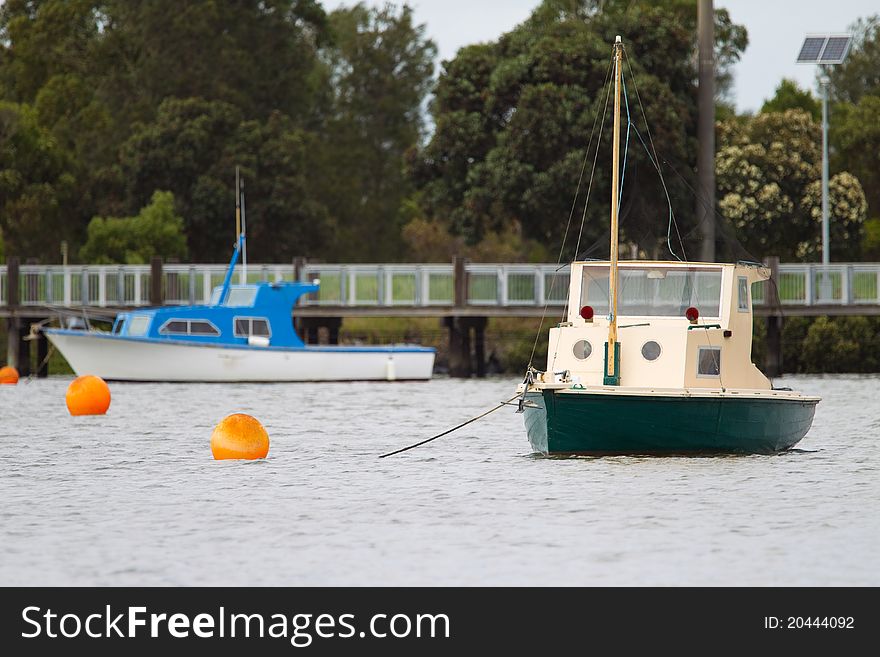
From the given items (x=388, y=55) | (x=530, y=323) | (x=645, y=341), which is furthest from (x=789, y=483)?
(x=388, y=55)

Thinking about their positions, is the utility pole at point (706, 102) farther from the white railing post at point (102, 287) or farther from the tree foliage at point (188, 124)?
the tree foliage at point (188, 124)

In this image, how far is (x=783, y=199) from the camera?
60.7 meters

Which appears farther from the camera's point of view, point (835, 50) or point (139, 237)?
point (139, 237)

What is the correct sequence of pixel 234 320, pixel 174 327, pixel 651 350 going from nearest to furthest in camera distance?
pixel 651 350 < pixel 174 327 < pixel 234 320

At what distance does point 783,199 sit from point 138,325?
25426mm

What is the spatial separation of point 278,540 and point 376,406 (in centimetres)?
2066

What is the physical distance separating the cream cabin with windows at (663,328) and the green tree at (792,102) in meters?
54.8

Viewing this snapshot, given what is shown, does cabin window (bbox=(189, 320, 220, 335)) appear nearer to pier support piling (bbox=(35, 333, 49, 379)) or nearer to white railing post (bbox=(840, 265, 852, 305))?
pier support piling (bbox=(35, 333, 49, 379))

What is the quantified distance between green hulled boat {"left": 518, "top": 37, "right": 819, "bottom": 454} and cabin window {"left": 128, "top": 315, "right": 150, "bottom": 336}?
2286 cm

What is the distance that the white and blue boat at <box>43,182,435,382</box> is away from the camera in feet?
145

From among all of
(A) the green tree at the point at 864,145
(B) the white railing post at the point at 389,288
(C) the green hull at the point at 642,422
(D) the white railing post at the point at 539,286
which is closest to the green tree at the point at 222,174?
(B) the white railing post at the point at 389,288

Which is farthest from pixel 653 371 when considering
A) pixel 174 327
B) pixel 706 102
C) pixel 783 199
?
pixel 783 199

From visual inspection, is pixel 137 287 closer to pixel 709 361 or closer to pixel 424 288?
pixel 424 288
